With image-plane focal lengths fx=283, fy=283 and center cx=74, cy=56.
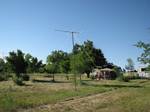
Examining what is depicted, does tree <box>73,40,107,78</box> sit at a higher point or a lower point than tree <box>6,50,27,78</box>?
higher

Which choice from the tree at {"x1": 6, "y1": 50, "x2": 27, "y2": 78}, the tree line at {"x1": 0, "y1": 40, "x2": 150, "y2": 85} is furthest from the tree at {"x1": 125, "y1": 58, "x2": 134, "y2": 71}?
the tree at {"x1": 6, "y1": 50, "x2": 27, "y2": 78}

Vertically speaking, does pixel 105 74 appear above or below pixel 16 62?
below

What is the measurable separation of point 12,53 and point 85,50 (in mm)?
34405

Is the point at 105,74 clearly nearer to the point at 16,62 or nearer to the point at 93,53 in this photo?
the point at 93,53

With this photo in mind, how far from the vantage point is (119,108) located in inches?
711

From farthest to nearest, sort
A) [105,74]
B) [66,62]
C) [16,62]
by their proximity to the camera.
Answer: [105,74] < [66,62] < [16,62]

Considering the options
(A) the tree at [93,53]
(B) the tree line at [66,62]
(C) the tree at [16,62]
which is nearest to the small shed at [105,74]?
(B) the tree line at [66,62]

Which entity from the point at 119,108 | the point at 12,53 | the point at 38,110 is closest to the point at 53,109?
the point at 38,110

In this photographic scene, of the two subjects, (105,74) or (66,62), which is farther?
(105,74)

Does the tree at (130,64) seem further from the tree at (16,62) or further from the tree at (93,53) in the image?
the tree at (16,62)

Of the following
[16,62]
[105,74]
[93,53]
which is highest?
[93,53]

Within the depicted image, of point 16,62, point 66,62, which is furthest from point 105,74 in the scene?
point 16,62

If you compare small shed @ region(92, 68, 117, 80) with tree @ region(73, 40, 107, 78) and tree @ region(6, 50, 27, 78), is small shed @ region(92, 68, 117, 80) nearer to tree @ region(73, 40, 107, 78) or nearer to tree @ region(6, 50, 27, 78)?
tree @ region(73, 40, 107, 78)

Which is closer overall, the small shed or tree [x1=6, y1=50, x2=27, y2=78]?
tree [x1=6, y1=50, x2=27, y2=78]
